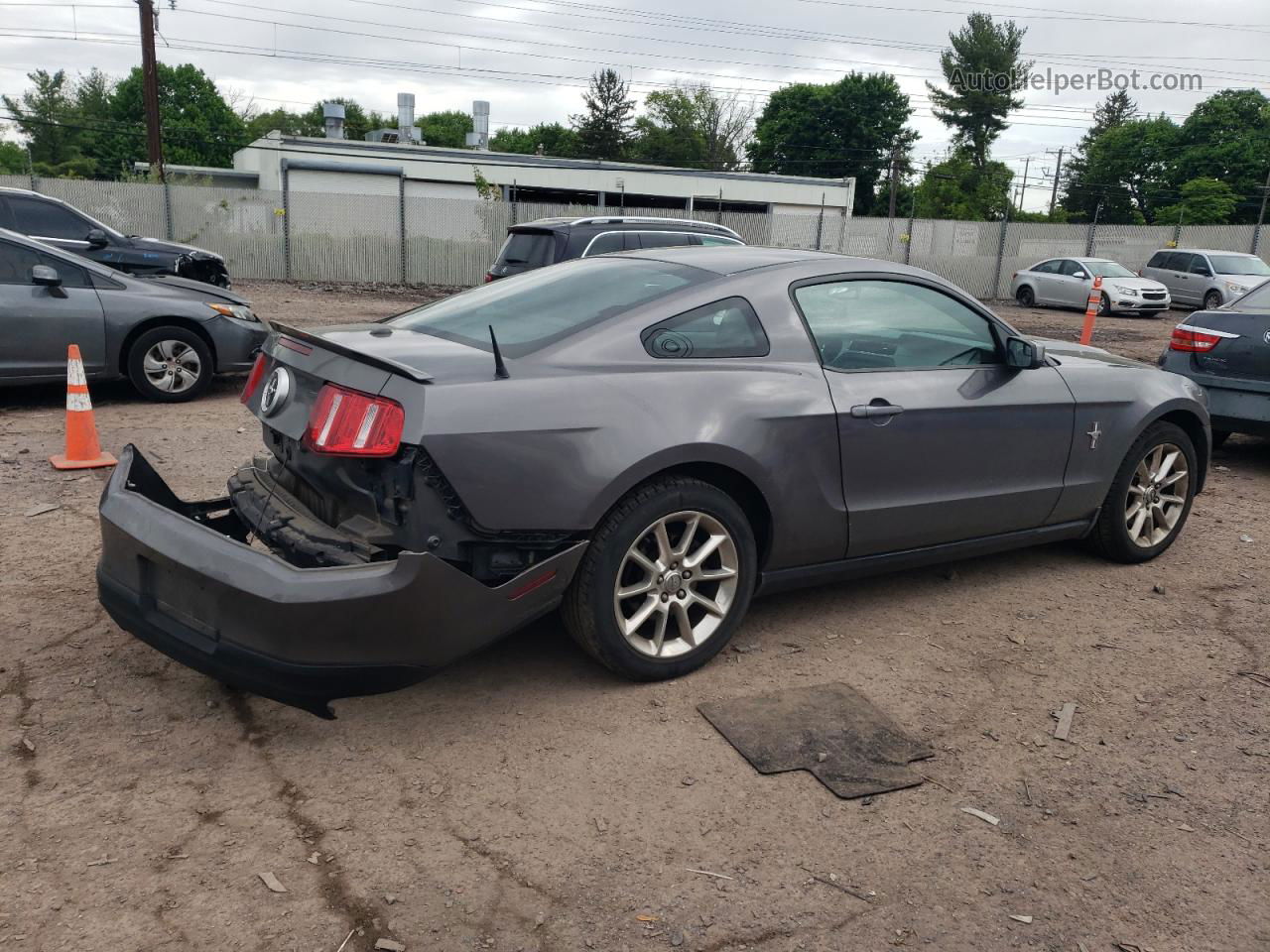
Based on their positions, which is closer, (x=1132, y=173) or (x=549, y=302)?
(x=549, y=302)

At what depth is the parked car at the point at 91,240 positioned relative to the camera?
12.3 metres

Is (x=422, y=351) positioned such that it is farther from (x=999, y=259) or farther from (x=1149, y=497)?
(x=999, y=259)

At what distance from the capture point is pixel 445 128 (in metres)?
100

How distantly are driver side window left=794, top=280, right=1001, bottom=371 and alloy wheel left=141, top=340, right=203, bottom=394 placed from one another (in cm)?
613

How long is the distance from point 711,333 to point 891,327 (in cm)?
96

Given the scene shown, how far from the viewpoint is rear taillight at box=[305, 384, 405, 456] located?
10.3 feet

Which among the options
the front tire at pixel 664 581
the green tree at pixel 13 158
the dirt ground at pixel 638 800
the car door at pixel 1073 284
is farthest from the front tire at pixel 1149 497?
the green tree at pixel 13 158

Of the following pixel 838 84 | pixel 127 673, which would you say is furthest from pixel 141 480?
pixel 838 84

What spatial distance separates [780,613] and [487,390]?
6.35ft

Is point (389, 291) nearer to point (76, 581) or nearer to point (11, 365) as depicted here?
point (11, 365)

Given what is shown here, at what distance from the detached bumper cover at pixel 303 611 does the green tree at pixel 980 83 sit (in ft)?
227

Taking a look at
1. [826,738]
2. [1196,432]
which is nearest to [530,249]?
[1196,432]

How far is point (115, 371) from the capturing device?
8.13m

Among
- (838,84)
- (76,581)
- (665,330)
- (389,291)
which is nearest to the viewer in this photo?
(665,330)
